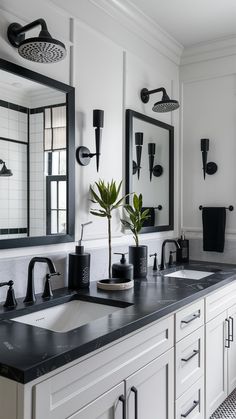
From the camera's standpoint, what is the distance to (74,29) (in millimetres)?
2082

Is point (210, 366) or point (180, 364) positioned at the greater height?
point (180, 364)

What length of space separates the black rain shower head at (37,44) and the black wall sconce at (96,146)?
525mm

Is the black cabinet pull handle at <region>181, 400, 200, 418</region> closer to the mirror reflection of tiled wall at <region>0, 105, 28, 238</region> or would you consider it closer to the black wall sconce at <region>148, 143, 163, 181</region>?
the mirror reflection of tiled wall at <region>0, 105, 28, 238</region>

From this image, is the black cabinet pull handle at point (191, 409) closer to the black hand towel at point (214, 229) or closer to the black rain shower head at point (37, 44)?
the black hand towel at point (214, 229)

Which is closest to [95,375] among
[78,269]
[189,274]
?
[78,269]

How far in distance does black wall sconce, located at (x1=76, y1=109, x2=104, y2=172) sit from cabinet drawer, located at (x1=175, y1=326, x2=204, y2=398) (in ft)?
3.60

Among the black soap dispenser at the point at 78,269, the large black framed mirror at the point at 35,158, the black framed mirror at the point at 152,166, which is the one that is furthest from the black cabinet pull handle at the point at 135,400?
the black framed mirror at the point at 152,166

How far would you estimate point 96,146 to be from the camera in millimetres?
2195

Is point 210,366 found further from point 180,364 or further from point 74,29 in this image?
point 74,29

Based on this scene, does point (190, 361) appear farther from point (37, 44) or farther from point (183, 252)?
point (37, 44)

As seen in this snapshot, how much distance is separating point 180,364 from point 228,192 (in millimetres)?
1552

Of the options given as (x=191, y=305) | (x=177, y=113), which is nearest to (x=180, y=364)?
(x=191, y=305)

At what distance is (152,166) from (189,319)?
1261 mm

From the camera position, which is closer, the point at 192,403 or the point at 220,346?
the point at 192,403
